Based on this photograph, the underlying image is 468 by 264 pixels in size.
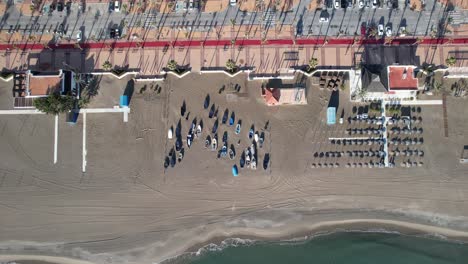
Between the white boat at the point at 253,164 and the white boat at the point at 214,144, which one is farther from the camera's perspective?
the white boat at the point at 214,144

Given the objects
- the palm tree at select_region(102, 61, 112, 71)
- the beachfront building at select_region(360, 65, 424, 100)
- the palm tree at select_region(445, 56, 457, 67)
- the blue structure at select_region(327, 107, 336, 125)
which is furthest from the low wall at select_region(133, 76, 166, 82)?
the palm tree at select_region(445, 56, 457, 67)

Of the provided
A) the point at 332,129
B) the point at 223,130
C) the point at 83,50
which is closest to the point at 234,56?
the point at 223,130

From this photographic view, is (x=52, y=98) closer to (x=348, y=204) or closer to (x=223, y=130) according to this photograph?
(x=223, y=130)

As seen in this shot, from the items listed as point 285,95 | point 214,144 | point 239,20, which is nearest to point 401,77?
point 285,95

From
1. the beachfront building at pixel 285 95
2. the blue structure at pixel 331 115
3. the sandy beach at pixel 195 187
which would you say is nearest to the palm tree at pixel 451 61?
the sandy beach at pixel 195 187

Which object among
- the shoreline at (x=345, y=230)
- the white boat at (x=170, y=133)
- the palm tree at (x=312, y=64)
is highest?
A: the palm tree at (x=312, y=64)

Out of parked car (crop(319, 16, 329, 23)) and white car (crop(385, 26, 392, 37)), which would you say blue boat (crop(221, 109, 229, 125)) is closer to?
parked car (crop(319, 16, 329, 23))

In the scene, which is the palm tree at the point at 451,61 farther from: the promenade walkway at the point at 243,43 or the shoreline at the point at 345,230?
the shoreline at the point at 345,230
